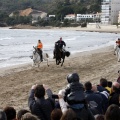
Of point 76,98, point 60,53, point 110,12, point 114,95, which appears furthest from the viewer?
point 110,12

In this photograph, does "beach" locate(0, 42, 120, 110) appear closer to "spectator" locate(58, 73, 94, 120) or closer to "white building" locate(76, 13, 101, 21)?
"spectator" locate(58, 73, 94, 120)

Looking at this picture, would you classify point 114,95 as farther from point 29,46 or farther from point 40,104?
point 29,46

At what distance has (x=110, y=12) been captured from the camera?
168500mm

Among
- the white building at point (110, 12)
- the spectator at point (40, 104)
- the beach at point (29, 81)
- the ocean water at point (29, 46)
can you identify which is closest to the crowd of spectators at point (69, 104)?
the spectator at point (40, 104)

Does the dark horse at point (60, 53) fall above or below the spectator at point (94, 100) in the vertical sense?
below

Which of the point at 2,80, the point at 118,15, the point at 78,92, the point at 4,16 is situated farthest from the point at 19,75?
the point at 4,16

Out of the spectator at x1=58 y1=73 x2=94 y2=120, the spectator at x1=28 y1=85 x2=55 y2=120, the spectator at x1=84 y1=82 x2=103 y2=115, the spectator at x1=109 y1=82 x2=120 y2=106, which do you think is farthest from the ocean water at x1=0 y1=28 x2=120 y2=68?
the spectator at x1=58 y1=73 x2=94 y2=120

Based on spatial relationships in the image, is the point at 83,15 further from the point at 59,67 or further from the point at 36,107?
the point at 36,107

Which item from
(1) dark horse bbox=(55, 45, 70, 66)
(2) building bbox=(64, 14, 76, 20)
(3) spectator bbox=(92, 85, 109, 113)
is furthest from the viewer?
(2) building bbox=(64, 14, 76, 20)

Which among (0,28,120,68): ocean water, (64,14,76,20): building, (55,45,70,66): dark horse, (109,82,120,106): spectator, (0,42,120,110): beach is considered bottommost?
(64,14,76,20): building

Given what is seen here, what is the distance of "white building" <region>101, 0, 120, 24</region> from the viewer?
6516 inches

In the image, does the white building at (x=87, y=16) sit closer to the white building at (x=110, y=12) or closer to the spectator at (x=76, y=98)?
the white building at (x=110, y=12)

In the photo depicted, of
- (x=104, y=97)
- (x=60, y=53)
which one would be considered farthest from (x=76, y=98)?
(x=60, y=53)

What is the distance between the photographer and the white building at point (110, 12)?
165500 millimetres
